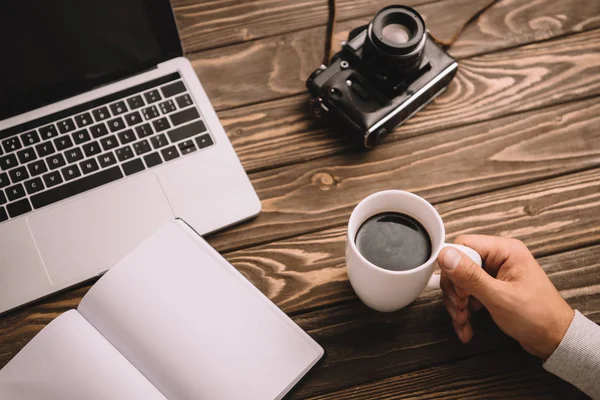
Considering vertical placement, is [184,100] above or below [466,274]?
above

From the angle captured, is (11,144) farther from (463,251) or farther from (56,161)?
(463,251)

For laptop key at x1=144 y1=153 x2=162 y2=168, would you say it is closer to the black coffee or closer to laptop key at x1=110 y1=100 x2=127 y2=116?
laptop key at x1=110 y1=100 x2=127 y2=116

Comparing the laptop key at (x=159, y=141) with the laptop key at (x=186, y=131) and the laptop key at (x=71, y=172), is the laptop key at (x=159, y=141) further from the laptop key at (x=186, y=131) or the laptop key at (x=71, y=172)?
the laptop key at (x=71, y=172)

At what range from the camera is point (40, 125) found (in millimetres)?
837

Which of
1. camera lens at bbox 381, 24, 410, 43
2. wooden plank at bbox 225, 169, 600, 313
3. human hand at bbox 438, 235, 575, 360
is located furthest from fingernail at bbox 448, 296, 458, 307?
camera lens at bbox 381, 24, 410, 43

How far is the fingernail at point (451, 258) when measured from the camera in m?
0.66

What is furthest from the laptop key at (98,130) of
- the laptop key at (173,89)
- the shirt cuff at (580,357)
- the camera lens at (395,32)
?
the shirt cuff at (580,357)

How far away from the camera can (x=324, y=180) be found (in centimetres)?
87

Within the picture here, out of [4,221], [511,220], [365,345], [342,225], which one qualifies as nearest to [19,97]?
[4,221]

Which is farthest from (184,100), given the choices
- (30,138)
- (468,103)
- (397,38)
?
(468,103)

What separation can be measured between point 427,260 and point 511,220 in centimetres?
22

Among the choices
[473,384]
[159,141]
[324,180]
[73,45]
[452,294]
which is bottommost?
[473,384]

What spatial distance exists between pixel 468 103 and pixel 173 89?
0.46 meters

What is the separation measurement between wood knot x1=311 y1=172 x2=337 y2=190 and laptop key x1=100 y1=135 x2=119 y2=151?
295 mm
